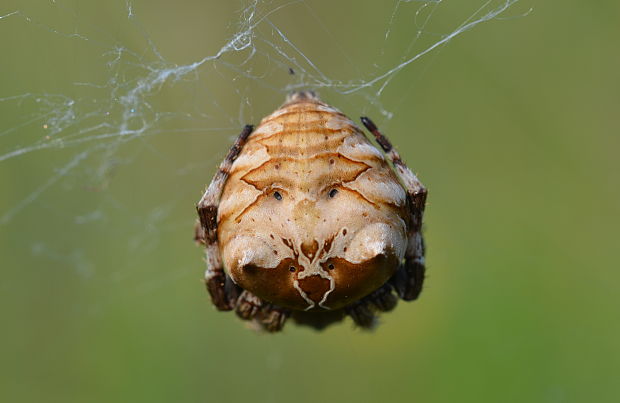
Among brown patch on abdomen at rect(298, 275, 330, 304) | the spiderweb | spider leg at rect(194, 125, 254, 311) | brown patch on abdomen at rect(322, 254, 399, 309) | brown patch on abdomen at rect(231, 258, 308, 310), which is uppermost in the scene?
the spiderweb

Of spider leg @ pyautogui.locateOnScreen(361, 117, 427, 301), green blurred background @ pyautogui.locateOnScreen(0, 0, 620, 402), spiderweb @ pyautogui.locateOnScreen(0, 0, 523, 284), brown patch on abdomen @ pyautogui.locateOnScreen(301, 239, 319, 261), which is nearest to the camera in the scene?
brown patch on abdomen @ pyautogui.locateOnScreen(301, 239, 319, 261)

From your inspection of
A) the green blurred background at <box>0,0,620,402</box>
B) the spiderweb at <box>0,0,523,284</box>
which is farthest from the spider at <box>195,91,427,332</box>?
the green blurred background at <box>0,0,620,402</box>

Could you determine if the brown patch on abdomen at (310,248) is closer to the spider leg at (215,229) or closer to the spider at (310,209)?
the spider at (310,209)

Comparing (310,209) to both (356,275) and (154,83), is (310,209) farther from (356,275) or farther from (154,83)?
(154,83)

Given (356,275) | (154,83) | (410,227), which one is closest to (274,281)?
(356,275)

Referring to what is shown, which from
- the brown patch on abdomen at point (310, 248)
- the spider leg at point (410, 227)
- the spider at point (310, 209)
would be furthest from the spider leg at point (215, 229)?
the spider leg at point (410, 227)

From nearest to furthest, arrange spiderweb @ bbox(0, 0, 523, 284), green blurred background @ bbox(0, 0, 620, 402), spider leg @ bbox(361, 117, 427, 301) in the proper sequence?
spider leg @ bbox(361, 117, 427, 301), spiderweb @ bbox(0, 0, 523, 284), green blurred background @ bbox(0, 0, 620, 402)

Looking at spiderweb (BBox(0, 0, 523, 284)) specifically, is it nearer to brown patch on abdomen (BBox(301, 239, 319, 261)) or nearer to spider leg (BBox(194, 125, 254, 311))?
spider leg (BBox(194, 125, 254, 311))
